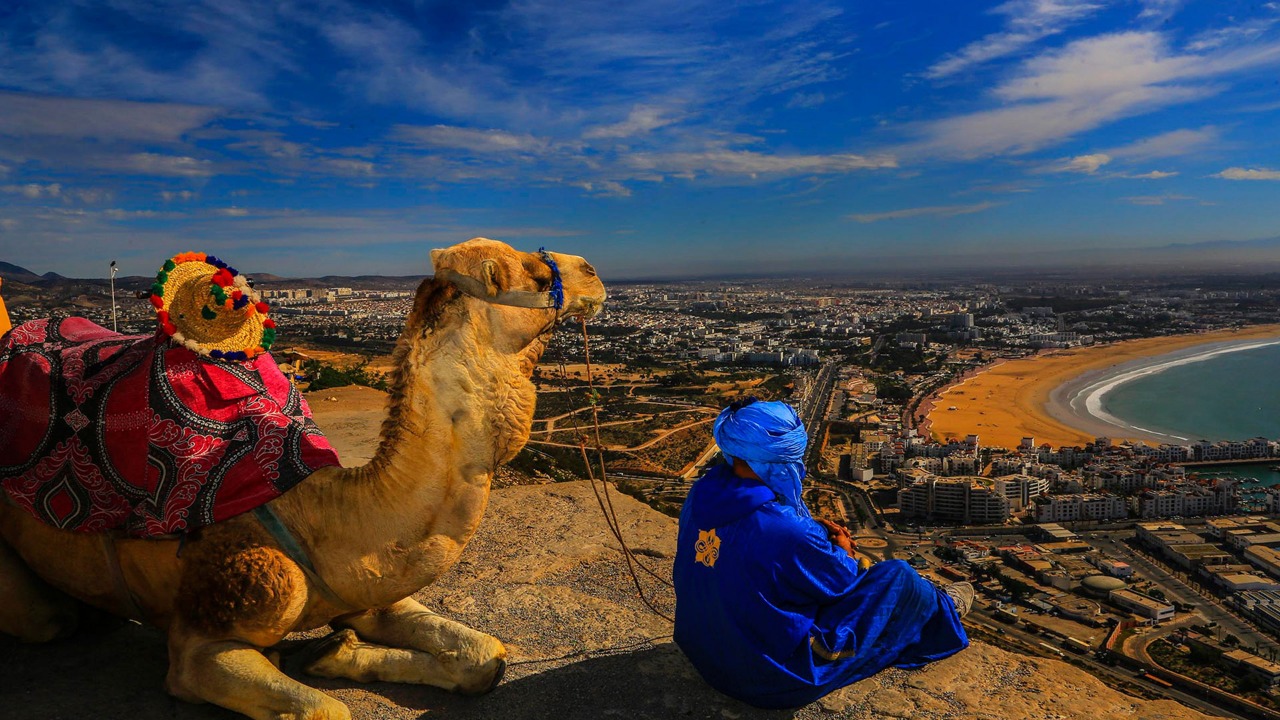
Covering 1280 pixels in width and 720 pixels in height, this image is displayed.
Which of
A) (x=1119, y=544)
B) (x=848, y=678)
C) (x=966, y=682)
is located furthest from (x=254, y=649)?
(x=1119, y=544)

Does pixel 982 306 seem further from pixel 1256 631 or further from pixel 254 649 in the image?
pixel 254 649

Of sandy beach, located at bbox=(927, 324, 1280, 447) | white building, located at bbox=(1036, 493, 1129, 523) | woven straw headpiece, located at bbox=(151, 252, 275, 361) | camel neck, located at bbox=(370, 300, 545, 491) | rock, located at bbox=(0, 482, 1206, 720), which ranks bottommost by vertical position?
white building, located at bbox=(1036, 493, 1129, 523)

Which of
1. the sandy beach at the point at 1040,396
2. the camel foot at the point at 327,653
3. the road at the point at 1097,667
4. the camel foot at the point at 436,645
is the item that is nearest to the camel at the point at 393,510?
the camel foot at the point at 327,653

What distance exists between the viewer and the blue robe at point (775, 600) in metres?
2.68

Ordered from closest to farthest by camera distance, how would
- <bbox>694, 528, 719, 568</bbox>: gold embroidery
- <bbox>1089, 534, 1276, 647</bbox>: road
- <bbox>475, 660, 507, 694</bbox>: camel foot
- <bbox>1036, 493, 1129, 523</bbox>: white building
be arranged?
A: <bbox>694, 528, 719, 568</bbox>: gold embroidery
<bbox>475, 660, 507, 694</bbox>: camel foot
<bbox>1089, 534, 1276, 647</bbox>: road
<bbox>1036, 493, 1129, 523</bbox>: white building

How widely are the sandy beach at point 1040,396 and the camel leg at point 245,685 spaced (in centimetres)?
3466

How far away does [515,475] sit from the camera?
26.9 feet

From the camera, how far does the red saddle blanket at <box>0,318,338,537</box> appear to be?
254cm

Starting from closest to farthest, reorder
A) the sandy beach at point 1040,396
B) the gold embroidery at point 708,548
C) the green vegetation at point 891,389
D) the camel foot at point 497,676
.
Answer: the gold embroidery at point 708,548 → the camel foot at point 497,676 → the sandy beach at point 1040,396 → the green vegetation at point 891,389

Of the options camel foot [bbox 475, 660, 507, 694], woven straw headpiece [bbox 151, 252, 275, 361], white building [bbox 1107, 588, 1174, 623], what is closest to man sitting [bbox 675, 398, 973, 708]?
camel foot [bbox 475, 660, 507, 694]

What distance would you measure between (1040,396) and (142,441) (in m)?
48.0

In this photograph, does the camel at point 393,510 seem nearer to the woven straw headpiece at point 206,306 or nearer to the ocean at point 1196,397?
the woven straw headpiece at point 206,306

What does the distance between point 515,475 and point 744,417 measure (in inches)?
225

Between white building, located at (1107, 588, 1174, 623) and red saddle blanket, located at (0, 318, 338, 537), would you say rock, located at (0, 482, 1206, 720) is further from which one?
white building, located at (1107, 588, 1174, 623)
